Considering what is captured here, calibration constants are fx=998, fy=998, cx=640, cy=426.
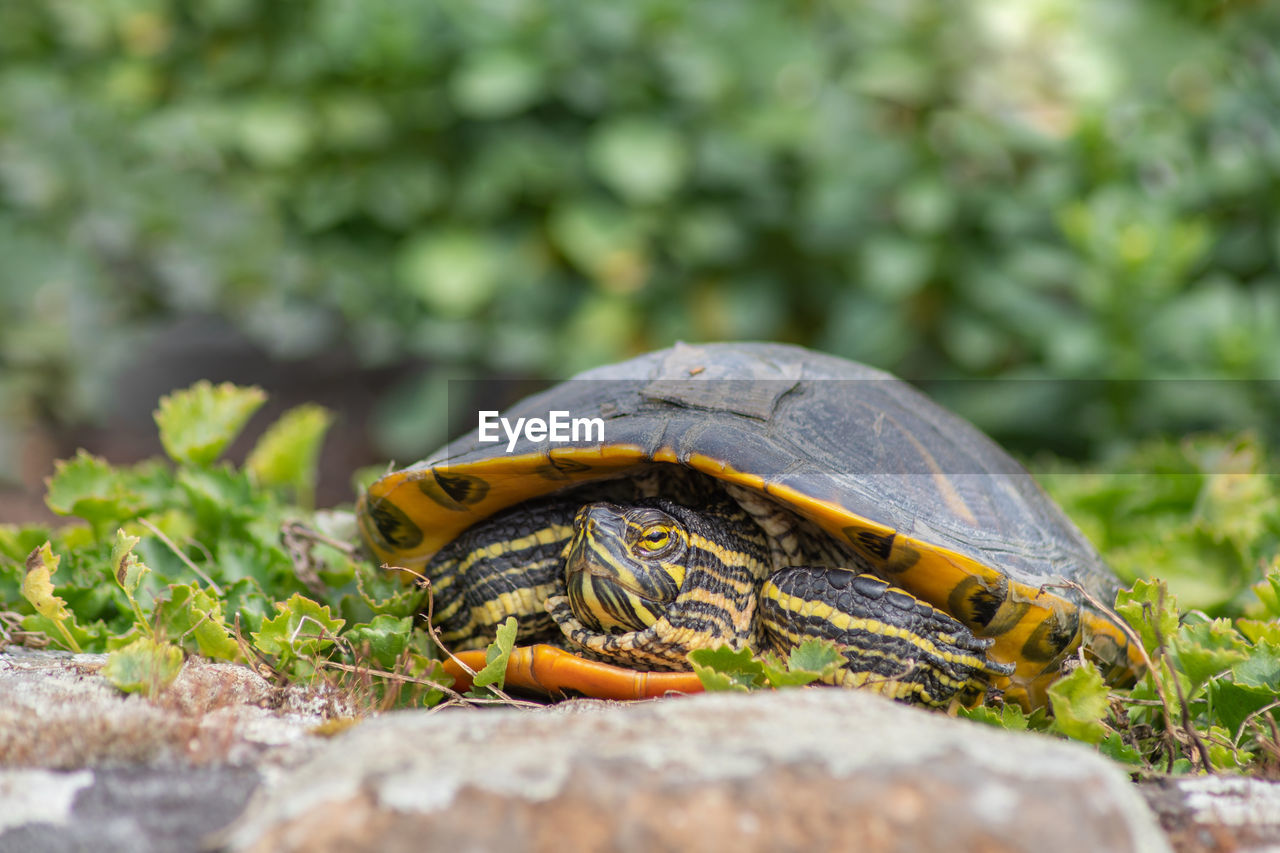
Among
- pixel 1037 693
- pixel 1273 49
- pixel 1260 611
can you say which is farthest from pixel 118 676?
pixel 1273 49

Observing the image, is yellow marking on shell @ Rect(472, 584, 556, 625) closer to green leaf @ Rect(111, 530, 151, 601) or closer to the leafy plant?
the leafy plant

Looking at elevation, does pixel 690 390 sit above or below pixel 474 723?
above

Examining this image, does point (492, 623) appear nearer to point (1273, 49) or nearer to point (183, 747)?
point (183, 747)

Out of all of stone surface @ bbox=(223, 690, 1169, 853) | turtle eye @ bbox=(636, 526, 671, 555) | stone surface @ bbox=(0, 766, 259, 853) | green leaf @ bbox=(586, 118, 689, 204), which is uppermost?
green leaf @ bbox=(586, 118, 689, 204)

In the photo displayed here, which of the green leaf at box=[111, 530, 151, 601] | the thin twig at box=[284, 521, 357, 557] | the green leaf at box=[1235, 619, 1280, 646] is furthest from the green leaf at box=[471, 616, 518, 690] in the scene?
the green leaf at box=[1235, 619, 1280, 646]

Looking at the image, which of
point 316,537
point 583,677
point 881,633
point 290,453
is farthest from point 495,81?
point 881,633

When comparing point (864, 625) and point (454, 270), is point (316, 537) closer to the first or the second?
point (864, 625)
